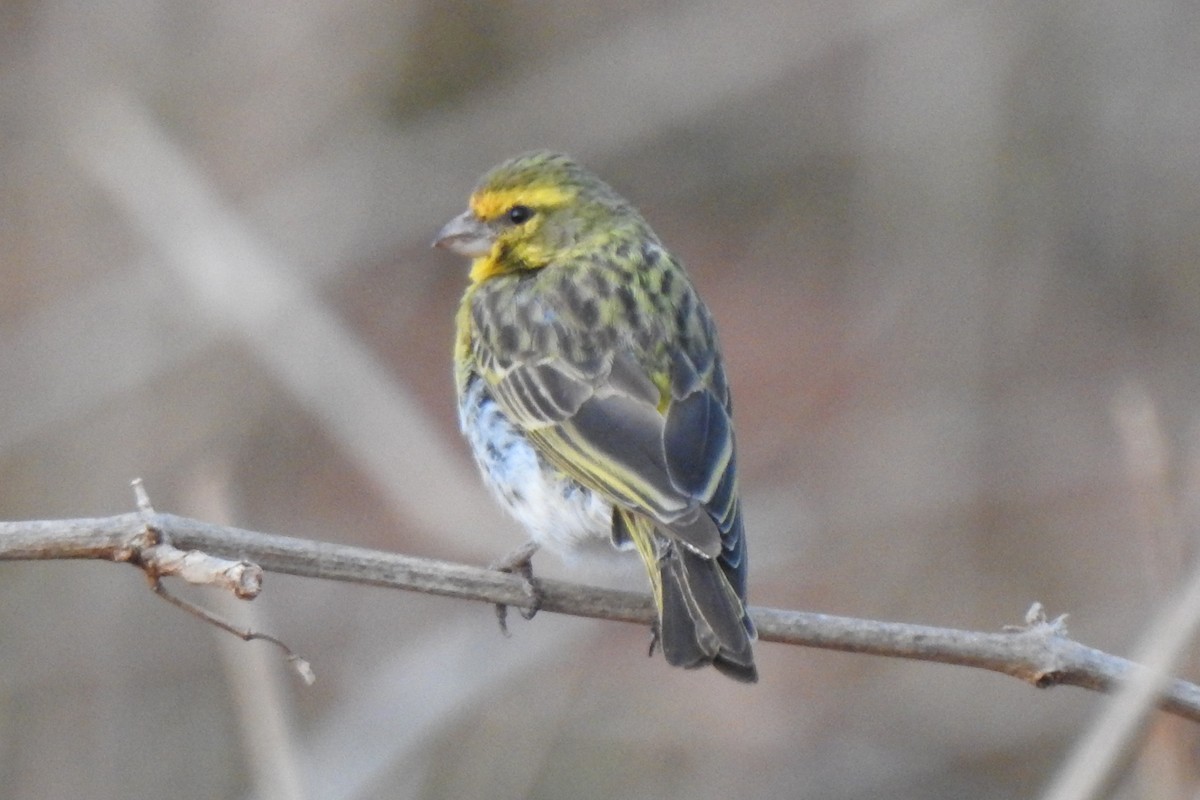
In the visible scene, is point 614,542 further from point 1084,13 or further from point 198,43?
point 1084,13

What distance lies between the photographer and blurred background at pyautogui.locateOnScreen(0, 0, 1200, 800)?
788 cm

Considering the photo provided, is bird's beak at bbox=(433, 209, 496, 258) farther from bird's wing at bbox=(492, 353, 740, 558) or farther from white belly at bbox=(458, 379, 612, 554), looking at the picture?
bird's wing at bbox=(492, 353, 740, 558)

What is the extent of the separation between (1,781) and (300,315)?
2347 millimetres

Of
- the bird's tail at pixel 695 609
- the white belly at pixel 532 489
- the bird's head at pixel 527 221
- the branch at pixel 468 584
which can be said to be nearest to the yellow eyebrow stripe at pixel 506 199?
the bird's head at pixel 527 221

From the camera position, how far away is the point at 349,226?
948 cm

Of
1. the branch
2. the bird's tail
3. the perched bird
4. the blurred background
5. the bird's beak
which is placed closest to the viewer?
the branch

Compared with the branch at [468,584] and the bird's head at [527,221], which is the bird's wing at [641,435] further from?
the bird's head at [527,221]

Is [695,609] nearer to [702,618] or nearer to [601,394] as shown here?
[702,618]

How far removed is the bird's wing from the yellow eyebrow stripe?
32.4 inches

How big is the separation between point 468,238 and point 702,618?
2168mm

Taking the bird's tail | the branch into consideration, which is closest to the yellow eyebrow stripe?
the bird's tail

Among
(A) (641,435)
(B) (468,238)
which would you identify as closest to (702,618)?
(A) (641,435)

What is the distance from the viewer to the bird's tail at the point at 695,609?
431 cm

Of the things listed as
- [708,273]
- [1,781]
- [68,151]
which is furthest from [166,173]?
[708,273]
